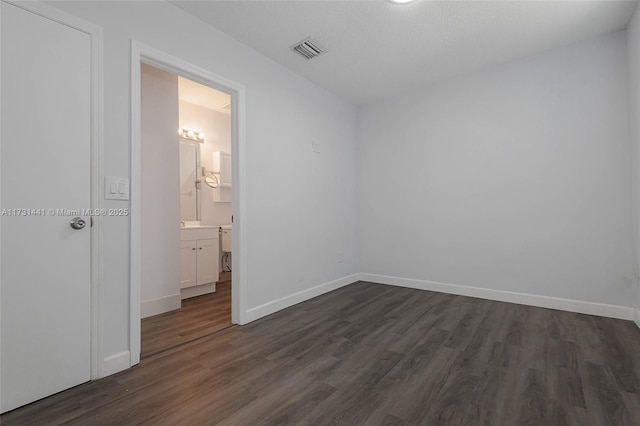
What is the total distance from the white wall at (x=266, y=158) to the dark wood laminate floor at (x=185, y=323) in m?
0.36

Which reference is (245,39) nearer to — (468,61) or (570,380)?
(468,61)

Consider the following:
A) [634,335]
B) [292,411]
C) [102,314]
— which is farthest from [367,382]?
[634,335]

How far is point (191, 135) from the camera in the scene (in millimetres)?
4676

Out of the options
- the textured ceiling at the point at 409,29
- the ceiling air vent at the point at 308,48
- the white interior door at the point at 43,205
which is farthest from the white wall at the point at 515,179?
the white interior door at the point at 43,205

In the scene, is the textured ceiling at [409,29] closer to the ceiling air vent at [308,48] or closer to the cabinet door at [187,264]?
the ceiling air vent at [308,48]

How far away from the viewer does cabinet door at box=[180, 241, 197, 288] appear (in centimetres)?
354

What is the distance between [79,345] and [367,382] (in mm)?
1742

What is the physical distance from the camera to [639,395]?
1.60 metres

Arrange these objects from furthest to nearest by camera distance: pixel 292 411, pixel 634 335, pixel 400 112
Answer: pixel 400 112, pixel 634 335, pixel 292 411

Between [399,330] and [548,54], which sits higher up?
[548,54]

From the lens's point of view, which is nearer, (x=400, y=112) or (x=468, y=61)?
(x=468, y=61)

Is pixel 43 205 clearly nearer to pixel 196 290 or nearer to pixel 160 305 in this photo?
pixel 160 305

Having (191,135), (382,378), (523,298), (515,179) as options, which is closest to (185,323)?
(382,378)

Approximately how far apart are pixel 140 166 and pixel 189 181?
242cm
